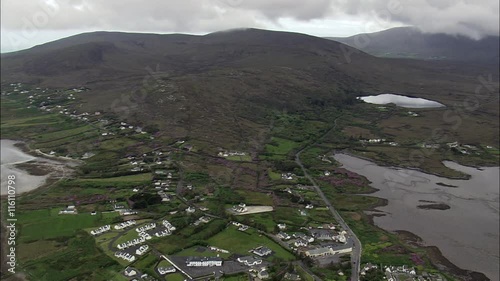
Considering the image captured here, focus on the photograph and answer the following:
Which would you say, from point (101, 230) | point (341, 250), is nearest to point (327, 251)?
point (341, 250)

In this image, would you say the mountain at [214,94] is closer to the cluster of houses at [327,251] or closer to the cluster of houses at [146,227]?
the cluster of houses at [146,227]

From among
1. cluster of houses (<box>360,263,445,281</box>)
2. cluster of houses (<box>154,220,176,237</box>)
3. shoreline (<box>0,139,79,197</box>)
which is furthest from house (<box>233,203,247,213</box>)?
shoreline (<box>0,139,79,197</box>)

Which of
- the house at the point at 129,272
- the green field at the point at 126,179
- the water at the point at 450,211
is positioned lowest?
the water at the point at 450,211

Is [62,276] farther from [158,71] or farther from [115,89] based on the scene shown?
[158,71]

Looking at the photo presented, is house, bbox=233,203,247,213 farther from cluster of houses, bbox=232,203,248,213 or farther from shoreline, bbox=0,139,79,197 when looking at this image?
shoreline, bbox=0,139,79,197

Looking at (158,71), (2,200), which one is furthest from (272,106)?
(2,200)

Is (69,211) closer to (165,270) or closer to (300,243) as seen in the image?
(165,270)

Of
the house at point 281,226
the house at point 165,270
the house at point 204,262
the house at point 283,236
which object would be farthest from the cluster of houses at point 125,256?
the house at point 281,226
